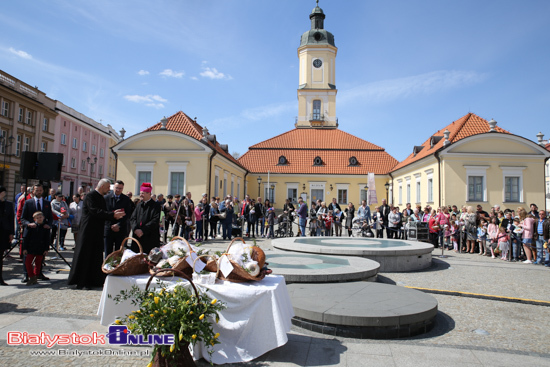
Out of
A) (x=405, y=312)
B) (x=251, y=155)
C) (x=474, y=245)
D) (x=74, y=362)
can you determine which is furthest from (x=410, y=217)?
(x=251, y=155)

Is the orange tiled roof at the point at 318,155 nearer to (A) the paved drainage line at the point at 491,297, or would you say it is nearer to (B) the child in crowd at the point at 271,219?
(B) the child in crowd at the point at 271,219

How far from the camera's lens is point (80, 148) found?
4612 centimetres

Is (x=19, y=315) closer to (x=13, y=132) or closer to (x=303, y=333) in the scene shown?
(x=303, y=333)

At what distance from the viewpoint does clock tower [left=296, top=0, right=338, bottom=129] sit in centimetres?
4484

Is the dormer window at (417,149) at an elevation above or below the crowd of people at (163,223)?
above

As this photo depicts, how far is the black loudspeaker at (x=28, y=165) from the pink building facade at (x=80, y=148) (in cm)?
3169

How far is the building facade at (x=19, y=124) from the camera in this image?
103 ft

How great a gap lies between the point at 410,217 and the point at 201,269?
14.9 metres

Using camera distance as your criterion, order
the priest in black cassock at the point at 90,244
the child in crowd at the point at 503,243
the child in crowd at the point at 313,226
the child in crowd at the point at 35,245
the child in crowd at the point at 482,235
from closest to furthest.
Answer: the priest in black cassock at the point at 90,244, the child in crowd at the point at 35,245, the child in crowd at the point at 503,243, the child in crowd at the point at 482,235, the child in crowd at the point at 313,226

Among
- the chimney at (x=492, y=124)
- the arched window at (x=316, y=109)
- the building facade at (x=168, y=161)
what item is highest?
the arched window at (x=316, y=109)

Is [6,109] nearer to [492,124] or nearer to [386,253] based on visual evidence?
[386,253]

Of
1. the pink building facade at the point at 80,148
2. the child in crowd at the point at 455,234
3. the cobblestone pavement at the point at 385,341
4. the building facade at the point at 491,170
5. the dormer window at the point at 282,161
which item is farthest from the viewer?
the pink building facade at the point at 80,148

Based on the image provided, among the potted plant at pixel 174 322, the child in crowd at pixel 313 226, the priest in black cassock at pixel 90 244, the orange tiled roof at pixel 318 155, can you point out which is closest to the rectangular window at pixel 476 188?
the child in crowd at pixel 313 226

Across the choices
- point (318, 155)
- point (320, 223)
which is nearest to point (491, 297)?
point (320, 223)
